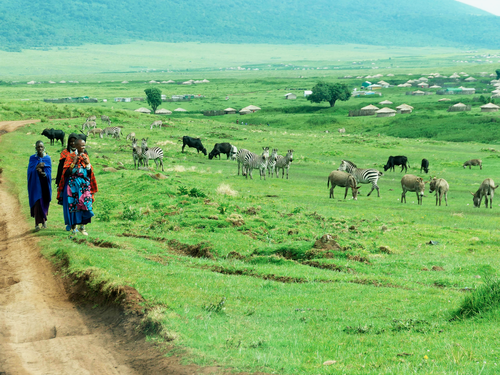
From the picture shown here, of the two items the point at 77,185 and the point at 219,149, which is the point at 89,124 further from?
the point at 77,185

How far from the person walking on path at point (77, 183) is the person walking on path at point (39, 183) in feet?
4.27

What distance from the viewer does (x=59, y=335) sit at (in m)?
10.3

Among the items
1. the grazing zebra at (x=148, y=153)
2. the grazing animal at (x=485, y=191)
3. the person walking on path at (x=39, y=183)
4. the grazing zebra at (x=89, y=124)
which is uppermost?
the person walking on path at (x=39, y=183)

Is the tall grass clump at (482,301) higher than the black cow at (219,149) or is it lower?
higher

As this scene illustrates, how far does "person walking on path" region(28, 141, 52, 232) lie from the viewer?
17.2 meters

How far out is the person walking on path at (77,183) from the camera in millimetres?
15922

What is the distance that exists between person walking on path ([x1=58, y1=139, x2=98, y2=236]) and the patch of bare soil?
1901 mm

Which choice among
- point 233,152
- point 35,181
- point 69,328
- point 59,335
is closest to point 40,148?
point 35,181

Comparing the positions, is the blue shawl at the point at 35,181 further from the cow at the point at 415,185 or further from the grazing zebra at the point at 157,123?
the grazing zebra at the point at 157,123

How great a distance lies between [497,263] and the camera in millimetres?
17141

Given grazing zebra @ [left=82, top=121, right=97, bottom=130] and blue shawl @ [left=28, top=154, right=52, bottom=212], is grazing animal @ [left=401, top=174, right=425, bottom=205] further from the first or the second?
grazing zebra @ [left=82, top=121, right=97, bottom=130]

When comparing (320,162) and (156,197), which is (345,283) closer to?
(156,197)

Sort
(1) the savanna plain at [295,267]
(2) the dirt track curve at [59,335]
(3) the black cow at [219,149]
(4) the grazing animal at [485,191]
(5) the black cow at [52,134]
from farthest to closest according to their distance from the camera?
(3) the black cow at [219,149], (5) the black cow at [52,134], (4) the grazing animal at [485,191], (1) the savanna plain at [295,267], (2) the dirt track curve at [59,335]

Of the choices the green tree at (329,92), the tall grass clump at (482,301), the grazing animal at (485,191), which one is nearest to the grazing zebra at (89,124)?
the grazing animal at (485,191)
